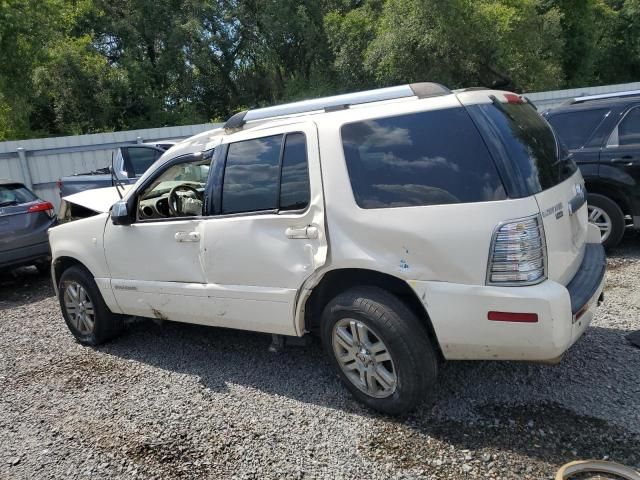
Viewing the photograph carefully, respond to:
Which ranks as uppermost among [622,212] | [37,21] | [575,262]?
[37,21]

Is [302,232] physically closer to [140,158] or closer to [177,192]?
[177,192]

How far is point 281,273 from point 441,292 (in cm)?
109

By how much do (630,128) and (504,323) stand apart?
4576mm

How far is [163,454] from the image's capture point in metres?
3.33

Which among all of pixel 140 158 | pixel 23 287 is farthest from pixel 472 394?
pixel 140 158

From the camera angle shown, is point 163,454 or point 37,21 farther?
point 37,21

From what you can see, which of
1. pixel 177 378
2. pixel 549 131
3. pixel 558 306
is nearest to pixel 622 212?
pixel 549 131

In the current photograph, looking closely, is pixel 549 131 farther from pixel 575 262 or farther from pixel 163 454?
pixel 163 454

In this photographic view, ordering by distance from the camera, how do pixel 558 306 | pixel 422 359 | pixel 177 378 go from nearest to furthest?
1. pixel 558 306
2. pixel 422 359
3. pixel 177 378

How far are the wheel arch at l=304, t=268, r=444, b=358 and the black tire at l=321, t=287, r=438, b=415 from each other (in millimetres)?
76

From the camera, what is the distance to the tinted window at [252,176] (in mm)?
3713

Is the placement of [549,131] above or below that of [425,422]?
above

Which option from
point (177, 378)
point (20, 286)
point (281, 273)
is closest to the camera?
point (281, 273)

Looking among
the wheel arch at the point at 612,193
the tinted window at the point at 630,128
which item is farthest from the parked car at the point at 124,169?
the tinted window at the point at 630,128
